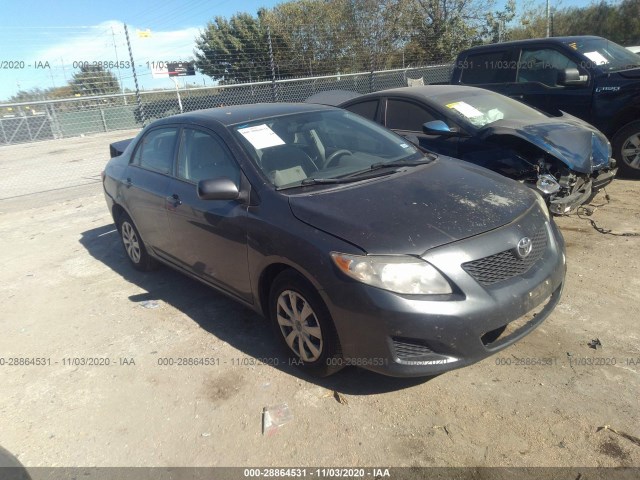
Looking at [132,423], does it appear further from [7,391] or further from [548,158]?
[548,158]

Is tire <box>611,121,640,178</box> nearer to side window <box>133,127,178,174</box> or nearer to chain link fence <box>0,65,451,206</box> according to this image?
side window <box>133,127,178,174</box>

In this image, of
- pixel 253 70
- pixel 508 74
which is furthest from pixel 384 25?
pixel 508 74

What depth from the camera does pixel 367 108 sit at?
19.6 feet

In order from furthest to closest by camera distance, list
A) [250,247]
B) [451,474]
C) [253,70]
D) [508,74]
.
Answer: [253,70]
[508,74]
[250,247]
[451,474]

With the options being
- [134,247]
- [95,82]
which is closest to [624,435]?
[134,247]

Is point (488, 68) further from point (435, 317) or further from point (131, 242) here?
point (435, 317)

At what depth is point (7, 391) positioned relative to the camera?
329 centimetres

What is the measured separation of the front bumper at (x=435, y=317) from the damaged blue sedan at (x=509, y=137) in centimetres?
213

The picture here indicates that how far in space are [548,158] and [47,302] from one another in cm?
498

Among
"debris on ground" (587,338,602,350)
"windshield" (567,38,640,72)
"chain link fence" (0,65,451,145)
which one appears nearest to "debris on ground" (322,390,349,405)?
"debris on ground" (587,338,602,350)

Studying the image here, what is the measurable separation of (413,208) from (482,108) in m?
3.12

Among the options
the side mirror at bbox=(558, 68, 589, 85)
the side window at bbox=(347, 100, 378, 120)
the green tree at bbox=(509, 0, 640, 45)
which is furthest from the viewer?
the green tree at bbox=(509, 0, 640, 45)

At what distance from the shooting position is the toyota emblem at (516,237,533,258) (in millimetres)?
2671

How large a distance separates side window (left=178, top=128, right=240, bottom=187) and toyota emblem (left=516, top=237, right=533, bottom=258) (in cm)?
181
